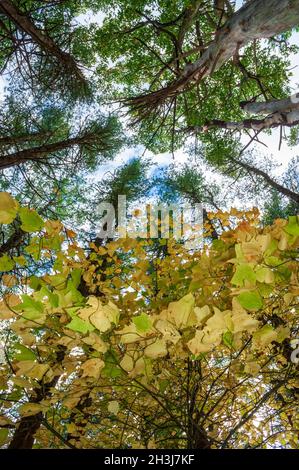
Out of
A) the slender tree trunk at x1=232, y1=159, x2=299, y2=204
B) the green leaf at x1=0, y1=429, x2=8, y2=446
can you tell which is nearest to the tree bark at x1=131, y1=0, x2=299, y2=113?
the green leaf at x1=0, y1=429, x2=8, y2=446

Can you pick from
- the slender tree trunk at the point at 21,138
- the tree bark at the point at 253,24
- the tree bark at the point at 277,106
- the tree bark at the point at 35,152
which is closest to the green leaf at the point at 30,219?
the tree bark at the point at 253,24

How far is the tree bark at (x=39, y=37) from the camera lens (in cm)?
378

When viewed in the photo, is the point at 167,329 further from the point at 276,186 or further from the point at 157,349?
the point at 276,186

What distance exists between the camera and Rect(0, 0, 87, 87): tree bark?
378 cm

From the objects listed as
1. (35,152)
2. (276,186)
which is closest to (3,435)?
(35,152)

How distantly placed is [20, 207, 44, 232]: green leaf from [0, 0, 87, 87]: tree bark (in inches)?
150

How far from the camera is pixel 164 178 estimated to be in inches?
432

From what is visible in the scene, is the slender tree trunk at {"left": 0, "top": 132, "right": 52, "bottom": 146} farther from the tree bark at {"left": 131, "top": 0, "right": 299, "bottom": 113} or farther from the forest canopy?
the tree bark at {"left": 131, "top": 0, "right": 299, "bottom": 113}

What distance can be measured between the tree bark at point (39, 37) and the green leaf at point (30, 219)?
3.82 m

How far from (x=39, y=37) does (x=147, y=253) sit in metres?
3.96

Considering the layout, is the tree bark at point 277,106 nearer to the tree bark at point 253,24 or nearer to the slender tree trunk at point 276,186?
the tree bark at point 253,24

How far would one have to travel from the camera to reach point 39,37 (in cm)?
446
